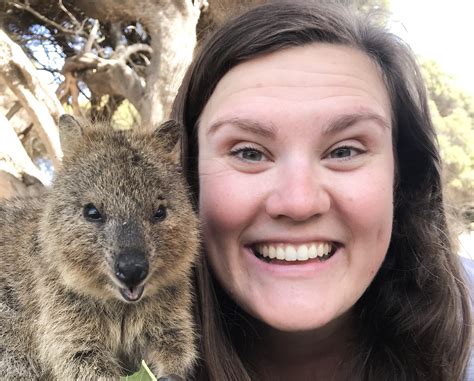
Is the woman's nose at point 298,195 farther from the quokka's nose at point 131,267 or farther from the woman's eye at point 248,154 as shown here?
the quokka's nose at point 131,267

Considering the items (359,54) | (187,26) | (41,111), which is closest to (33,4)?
(187,26)

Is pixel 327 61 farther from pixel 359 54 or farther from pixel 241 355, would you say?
pixel 241 355

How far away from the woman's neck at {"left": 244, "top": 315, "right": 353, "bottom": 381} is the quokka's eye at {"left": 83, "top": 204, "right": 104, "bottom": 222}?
87 centimetres

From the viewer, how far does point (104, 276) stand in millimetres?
1803

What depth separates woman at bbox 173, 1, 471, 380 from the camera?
1849 millimetres

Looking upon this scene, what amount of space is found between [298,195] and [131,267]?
597 millimetres

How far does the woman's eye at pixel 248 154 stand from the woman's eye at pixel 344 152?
260 millimetres

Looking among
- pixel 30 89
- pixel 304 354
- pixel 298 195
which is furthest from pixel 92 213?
pixel 30 89

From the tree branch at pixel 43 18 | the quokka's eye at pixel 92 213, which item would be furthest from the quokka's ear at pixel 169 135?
the tree branch at pixel 43 18

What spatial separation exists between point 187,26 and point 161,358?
523 cm

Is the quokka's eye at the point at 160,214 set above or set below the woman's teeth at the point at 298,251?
above

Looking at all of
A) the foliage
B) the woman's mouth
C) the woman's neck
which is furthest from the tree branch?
the woman's mouth

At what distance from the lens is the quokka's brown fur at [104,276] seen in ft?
5.89

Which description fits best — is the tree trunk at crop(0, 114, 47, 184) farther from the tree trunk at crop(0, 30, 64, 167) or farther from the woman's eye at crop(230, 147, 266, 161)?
the woman's eye at crop(230, 147, 266, 161)
